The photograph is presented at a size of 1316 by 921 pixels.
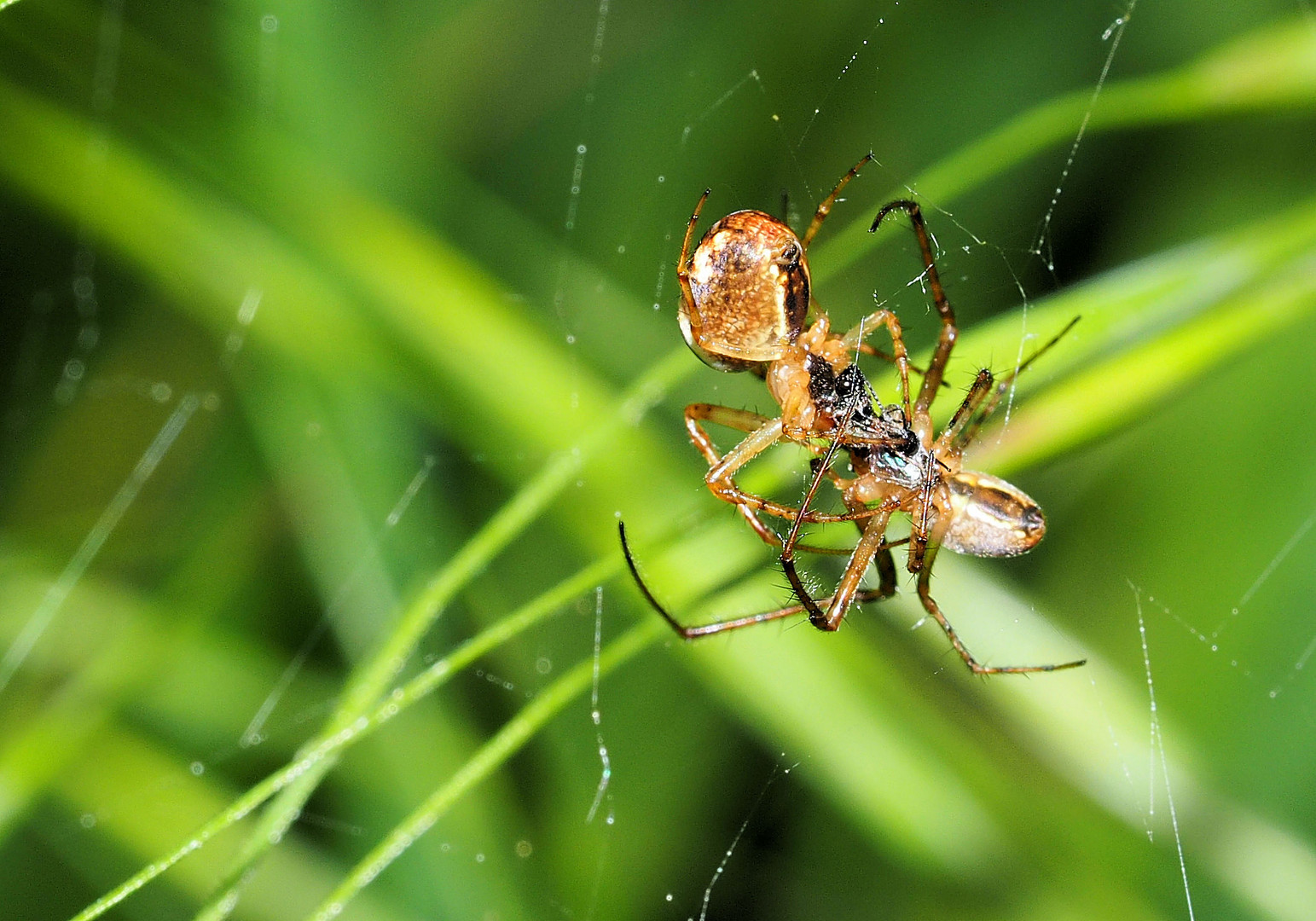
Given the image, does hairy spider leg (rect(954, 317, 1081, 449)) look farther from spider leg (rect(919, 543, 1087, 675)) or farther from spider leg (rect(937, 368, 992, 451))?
spider leg (rect(919, 543, 1087, 675))

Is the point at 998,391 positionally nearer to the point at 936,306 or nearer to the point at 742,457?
the point at 936,306

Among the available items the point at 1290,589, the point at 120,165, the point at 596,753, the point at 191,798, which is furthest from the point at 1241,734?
the point at 120,165

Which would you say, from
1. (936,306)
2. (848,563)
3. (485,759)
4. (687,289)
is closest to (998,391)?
(936,306)

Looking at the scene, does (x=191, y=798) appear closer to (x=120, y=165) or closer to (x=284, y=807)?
(x=284, y=807)

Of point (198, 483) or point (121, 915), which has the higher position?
point (198, 483)

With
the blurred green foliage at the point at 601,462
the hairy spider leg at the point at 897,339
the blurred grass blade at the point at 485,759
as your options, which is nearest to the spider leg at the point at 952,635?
the blurred green foliage at the point at 601,462

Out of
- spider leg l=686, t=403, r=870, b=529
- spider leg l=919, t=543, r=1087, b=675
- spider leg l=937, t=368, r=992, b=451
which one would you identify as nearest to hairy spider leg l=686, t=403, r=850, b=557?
spider leg l=686, t=403, r=870, b=529

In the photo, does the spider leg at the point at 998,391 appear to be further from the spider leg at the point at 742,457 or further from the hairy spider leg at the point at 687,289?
the hairy spider leg at the point at 687,289
